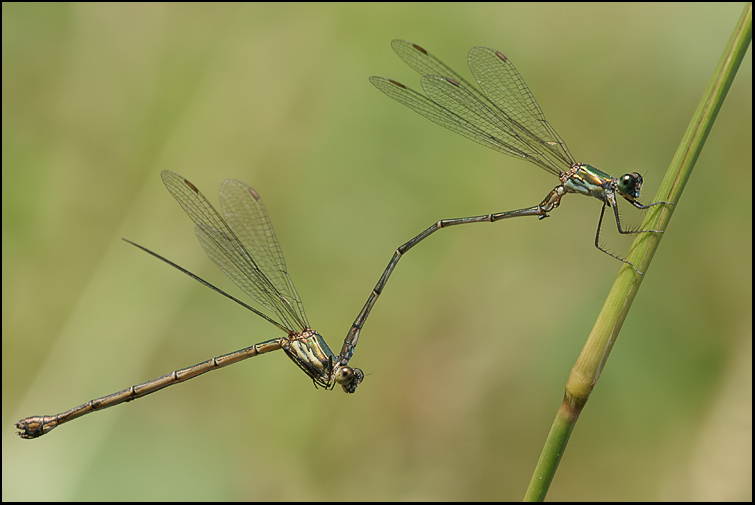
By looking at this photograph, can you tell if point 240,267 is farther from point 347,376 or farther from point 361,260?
point 361,260

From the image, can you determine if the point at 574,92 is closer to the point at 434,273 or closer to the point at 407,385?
the point at 434,273

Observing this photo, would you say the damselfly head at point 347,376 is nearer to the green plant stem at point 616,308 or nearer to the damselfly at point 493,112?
the damselfly at point 493,112

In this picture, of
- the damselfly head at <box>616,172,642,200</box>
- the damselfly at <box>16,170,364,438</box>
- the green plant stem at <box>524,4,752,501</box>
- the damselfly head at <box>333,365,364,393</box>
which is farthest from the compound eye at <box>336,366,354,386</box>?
the damselfly head at <box>616,172,642,200</box>

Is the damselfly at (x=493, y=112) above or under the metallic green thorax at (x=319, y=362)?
above

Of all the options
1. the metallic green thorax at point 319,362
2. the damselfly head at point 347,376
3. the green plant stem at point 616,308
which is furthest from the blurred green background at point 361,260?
the green plant stem at point 616,308

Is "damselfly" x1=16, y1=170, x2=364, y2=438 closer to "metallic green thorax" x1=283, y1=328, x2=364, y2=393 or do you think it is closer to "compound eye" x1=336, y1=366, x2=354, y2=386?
"metallic green thorax" x1=283, y1=328, x2=364, y2=393
